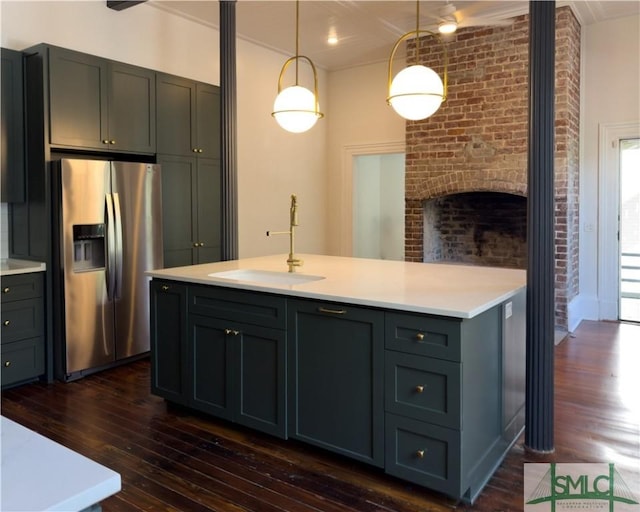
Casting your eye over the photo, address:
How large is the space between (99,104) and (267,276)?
192 cm

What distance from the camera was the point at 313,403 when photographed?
2627mm

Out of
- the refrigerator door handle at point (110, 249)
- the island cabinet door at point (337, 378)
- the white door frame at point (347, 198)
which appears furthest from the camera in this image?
the white door frame at point (347, 198)

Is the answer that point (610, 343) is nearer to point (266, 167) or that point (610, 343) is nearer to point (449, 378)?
point (449, 378)

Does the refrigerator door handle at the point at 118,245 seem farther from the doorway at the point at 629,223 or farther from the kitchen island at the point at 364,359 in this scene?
the doorway at the point at 629,223

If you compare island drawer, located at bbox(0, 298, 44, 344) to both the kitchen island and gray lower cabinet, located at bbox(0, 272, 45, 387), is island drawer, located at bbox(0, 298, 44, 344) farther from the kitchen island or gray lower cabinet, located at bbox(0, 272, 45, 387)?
the kitchen island

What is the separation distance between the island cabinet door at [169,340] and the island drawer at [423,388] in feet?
4.51

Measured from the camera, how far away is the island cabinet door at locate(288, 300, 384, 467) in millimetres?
2404

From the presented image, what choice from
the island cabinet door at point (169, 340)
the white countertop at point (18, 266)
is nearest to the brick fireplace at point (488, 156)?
the island cabinet door at point (169, 340)

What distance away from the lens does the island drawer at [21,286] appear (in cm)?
356

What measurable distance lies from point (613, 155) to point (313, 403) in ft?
15.2

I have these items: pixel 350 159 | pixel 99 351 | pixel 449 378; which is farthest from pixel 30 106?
pixel 350 159

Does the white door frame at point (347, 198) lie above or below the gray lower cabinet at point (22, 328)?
above

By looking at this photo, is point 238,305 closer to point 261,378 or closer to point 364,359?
point 261,378

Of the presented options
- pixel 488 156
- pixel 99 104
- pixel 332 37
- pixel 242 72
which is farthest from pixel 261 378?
pixel 332 37
